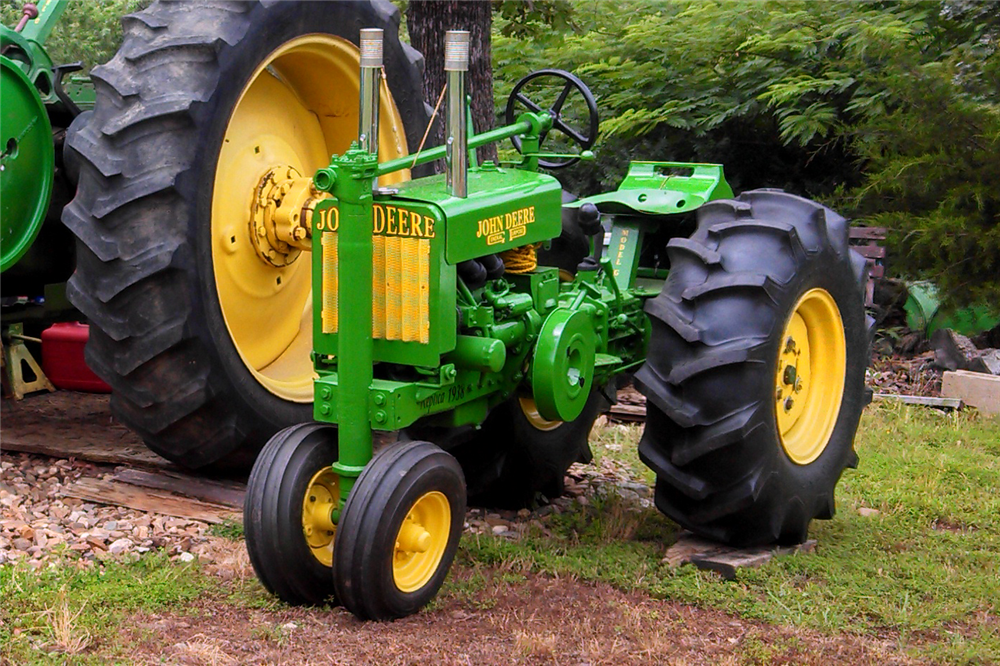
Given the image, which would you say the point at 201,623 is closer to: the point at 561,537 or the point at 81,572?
the point at 81,572

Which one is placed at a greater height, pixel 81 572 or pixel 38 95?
pixel 38 95

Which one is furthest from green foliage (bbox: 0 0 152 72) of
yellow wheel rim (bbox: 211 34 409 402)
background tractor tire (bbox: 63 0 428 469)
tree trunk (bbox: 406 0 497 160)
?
background tractor tire (bbox: 63 0 428 469)

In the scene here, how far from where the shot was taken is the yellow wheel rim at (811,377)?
5238 millimetres

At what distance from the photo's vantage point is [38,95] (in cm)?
578

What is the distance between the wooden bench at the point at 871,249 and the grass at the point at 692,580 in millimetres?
3313

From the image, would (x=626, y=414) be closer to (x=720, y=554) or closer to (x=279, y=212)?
(x=720, y=554)

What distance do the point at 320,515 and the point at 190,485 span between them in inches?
61.5

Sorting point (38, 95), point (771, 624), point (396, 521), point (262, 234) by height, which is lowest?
point (771, 624)

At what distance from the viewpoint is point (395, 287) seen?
4.34 meters

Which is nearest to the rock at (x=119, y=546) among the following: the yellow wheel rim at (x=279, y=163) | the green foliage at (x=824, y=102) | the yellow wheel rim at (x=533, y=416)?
the yellow wheel rim at (x=279, y=163)

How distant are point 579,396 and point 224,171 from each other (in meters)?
2.02

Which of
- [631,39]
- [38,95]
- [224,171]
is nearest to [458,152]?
[224,171]

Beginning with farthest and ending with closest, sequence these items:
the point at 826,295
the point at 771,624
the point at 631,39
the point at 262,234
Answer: the point at 631,39 → the point at 262,234 → the point at 826,295 → the point at 771,624

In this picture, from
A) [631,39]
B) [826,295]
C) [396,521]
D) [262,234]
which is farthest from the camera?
[631,39]
